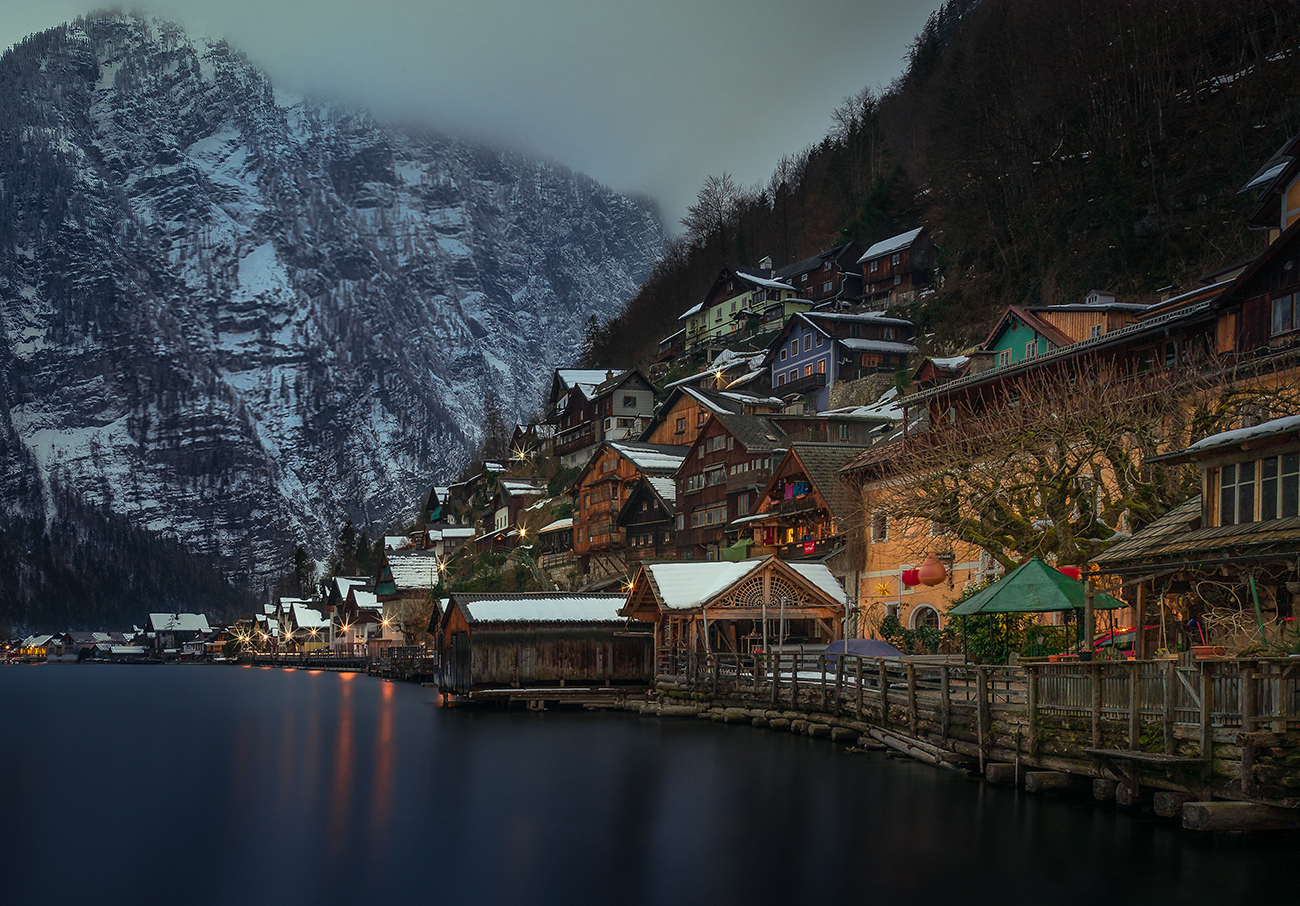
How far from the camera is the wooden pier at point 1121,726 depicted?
19812mm

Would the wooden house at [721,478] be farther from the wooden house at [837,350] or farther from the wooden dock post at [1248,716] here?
the wooden dock post at [1248,716]

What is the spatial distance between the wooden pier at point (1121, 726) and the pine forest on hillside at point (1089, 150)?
136 feet

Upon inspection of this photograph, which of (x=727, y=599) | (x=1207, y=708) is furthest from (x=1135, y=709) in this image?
(x=727, y=599)

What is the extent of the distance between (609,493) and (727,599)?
40657mm

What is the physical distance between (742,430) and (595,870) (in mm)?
52273

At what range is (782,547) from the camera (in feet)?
208

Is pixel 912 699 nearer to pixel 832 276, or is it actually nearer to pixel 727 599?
pixel 727 599

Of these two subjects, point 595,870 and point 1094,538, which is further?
point 1094,538

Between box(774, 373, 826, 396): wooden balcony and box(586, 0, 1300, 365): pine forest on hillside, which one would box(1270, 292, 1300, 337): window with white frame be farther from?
box(774, 373, 826, 396): wooden balcony

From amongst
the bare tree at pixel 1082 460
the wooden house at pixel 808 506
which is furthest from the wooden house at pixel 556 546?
the bare tree at pixel 1082 460

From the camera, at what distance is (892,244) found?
4033 inches

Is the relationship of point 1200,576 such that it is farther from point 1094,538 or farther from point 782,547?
point 782,547

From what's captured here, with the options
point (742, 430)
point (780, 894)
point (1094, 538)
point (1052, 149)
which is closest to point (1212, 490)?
point (1094, 538)

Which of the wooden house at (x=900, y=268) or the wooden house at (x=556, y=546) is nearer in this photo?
the wooden house at (x=556, y=546)
